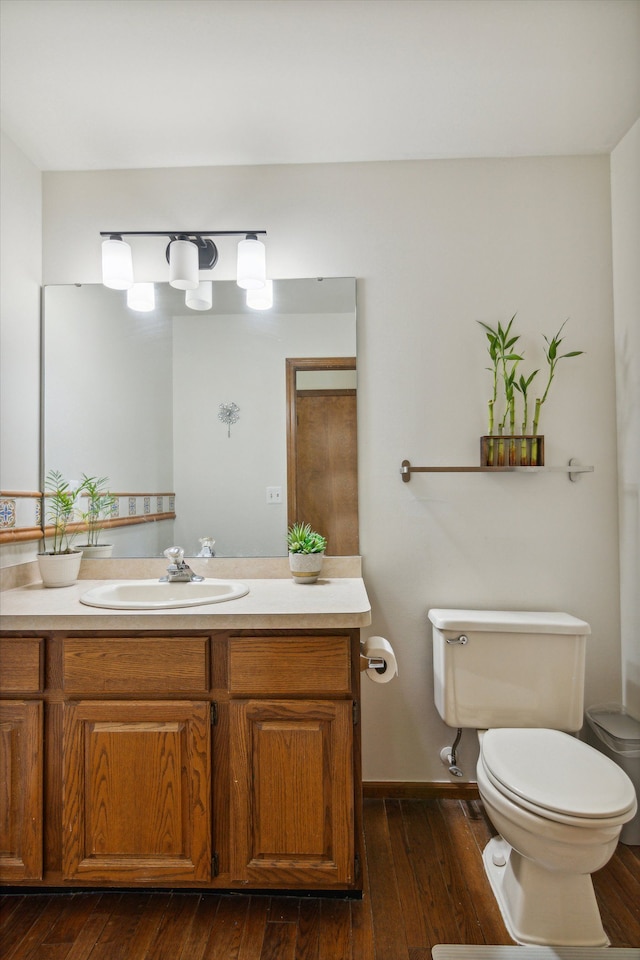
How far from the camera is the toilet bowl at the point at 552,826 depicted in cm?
126

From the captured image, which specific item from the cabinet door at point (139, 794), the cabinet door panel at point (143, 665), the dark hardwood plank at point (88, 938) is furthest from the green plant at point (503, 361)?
the dark hardwood plank at point (88, 938)

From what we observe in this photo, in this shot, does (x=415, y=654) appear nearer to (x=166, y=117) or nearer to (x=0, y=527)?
(x=0, y=527)

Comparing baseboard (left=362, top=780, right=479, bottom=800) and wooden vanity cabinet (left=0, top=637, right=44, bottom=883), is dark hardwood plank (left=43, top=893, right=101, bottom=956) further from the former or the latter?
baseboard (left=362, top=780, right=479, bottom=800)

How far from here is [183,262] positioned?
194 cm

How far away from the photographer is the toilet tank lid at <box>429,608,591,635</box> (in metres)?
1.77

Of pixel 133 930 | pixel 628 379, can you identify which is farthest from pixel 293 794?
pixel 628 379

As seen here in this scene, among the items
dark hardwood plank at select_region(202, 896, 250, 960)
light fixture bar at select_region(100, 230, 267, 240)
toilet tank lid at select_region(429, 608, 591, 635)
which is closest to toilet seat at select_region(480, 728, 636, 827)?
toilet tank lid at select_region(429, 608, 591, 635)

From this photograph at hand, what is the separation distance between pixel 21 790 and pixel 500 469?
174 cm

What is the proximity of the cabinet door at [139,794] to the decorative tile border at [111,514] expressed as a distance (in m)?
A: 0.74

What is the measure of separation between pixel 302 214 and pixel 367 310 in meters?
0.44

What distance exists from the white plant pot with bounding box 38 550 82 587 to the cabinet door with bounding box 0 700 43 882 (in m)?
0.46

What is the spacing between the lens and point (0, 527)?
5.89 feet

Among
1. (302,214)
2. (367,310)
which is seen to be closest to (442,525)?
(367,310)

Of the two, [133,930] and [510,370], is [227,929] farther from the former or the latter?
[510,370]
